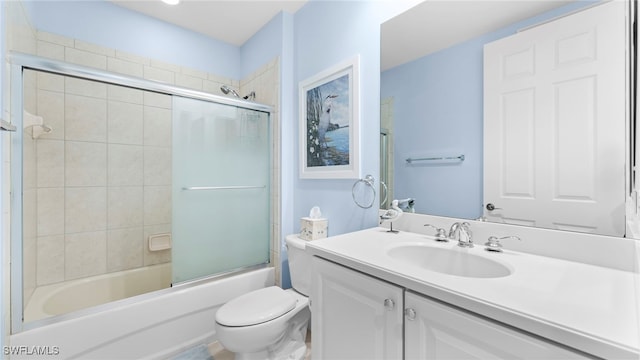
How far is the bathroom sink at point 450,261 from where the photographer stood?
92 centimetres

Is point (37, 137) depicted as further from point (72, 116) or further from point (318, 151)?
point (318, 151)

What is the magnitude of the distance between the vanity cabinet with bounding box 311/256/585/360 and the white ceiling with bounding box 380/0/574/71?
1068 mm

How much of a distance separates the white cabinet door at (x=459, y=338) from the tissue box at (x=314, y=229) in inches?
39.4

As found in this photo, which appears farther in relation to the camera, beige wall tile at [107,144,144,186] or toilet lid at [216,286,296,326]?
beige wall tile at [107,144,144,186]

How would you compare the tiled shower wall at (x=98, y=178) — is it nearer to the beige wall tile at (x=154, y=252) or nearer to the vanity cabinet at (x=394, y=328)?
the beige wall tile at (x=154, y=252)

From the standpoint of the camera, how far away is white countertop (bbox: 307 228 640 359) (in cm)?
48

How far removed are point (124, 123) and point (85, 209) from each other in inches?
28.7

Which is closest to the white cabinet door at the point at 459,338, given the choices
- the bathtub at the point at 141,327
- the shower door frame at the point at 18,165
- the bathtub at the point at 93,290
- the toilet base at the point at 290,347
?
the toilet base at the point at 290,347

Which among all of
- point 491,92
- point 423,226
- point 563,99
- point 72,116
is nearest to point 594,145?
point 563,99

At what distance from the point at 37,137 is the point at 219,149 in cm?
119

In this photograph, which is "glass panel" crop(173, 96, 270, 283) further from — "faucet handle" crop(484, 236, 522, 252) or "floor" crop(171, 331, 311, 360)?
"faucet handle" crop(484, 236, 522, 252)

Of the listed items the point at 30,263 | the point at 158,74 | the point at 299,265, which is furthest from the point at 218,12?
the point at 30,263

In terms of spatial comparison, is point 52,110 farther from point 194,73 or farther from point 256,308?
point 256,308

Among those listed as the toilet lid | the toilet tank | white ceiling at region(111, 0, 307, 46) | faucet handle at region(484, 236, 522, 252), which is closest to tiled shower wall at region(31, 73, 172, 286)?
white ceiling at region(111, 0, 307, 46)
